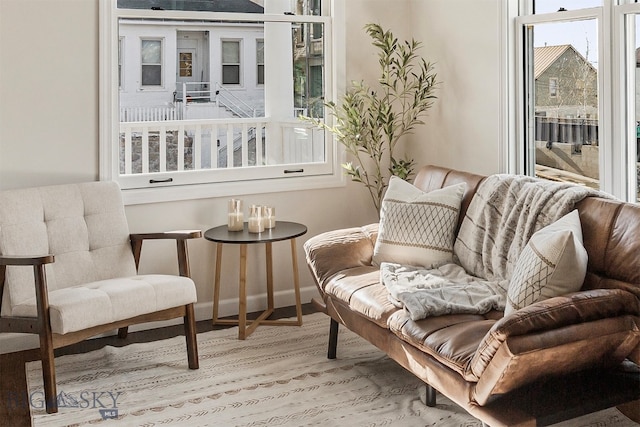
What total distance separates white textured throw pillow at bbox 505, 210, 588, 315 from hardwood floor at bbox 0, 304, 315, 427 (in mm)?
2004

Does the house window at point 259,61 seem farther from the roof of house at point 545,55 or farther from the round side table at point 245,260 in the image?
the roof of house at point 545,55

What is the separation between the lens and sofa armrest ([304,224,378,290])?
3.51 meters

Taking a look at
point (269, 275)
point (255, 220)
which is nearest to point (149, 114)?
point (255, 220)

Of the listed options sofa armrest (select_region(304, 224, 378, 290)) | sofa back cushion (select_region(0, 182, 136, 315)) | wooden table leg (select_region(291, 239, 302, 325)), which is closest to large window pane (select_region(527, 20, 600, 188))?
sofa armrest (select_region(304, 224, 378, 290))

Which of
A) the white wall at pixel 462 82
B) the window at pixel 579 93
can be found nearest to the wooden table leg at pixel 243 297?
the white wall at pixel 462 82

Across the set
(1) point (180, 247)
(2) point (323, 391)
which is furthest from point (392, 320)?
(1) point (180, 247)

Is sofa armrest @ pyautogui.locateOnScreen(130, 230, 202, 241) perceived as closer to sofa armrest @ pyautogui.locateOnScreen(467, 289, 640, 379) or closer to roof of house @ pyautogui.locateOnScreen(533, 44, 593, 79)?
sofa armrest @ pyautogui.locateOnScreen(467, 289, 640, 379)

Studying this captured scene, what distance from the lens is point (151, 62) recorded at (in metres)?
4.08

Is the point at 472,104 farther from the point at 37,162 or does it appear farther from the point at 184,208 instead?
the point at 37,162

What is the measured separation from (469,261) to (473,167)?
3.46 ft

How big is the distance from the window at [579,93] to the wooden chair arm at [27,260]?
2475 mm

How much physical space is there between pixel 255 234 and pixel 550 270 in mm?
1879

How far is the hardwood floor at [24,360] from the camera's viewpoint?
3.01 metres

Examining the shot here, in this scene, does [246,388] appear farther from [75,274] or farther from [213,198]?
[213,198]
